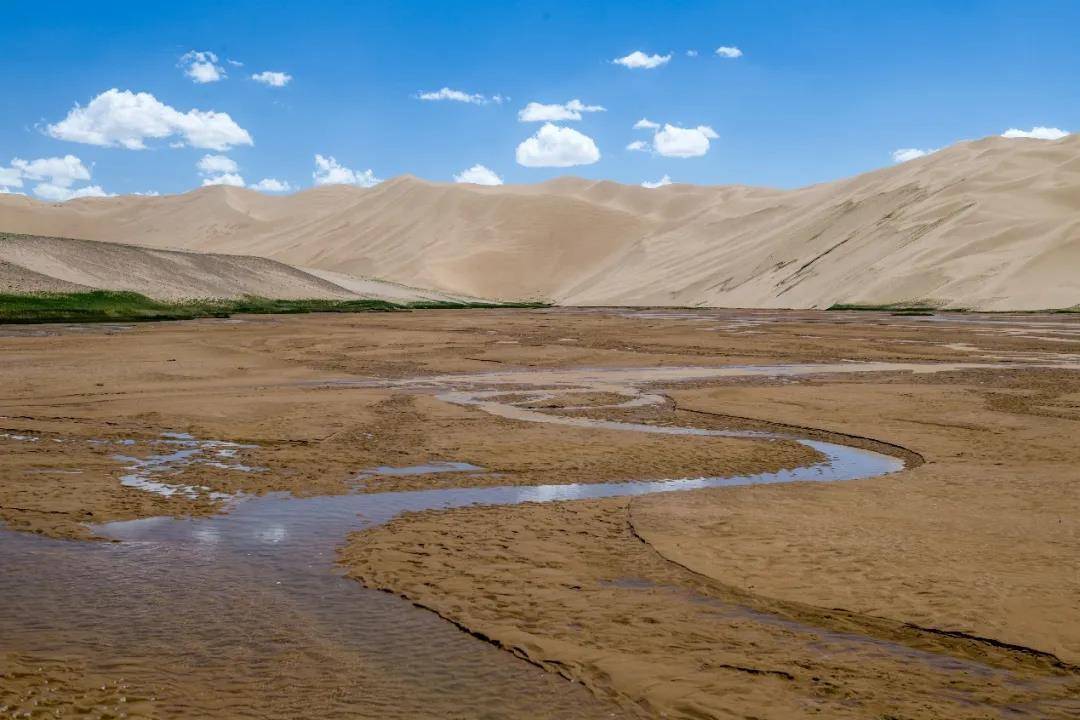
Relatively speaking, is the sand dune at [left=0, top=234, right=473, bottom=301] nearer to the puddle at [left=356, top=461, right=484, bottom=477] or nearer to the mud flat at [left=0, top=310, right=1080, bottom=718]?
the mud flat at [left=0, top=310, right=1080, bottom=718]

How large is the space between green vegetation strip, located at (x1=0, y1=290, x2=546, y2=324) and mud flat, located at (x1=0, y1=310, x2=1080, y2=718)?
3111cm

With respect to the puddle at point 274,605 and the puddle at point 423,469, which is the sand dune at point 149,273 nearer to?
the puddle at point 423,469

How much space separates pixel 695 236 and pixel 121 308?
303 feet

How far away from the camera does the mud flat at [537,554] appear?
5.89m

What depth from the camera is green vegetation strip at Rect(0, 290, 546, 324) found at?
4831 centimetres

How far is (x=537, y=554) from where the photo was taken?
28.6 ft

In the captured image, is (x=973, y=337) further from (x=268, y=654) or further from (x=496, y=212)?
(x=496, y=212)

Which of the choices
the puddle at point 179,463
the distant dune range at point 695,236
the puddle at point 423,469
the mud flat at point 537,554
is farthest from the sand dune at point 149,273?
the puddle at point 423,469

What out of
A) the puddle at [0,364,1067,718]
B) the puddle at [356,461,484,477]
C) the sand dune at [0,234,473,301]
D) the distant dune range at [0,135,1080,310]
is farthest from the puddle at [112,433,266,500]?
the distant dune range at [0,135,1080,310]

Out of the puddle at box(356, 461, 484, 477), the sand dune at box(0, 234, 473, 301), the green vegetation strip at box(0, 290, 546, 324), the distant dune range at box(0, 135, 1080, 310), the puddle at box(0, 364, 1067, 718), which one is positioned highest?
the distant dune range at box(0, 135, 1080, 310)

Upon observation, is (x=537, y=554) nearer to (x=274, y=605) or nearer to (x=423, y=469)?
(x=274, y=605)

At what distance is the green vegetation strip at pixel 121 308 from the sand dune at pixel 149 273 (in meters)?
1.14

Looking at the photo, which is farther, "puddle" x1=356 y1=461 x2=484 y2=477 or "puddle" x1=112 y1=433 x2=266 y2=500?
"puddle" x1=356 y1=461 x2=484 y2=477

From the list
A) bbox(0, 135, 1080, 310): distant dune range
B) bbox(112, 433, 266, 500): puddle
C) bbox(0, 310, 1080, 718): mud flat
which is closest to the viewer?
bbox(0, 310, 1080, 718): mud flat
